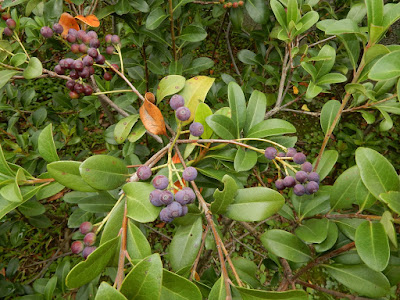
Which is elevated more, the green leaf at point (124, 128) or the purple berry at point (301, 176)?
the purple berry at point (301, 176)

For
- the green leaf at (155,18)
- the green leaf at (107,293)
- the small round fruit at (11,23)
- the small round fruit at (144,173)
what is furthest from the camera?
the green leaf at (155,18)

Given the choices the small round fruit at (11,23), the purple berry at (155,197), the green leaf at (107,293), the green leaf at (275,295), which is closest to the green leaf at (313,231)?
the green leaf at (275,295)

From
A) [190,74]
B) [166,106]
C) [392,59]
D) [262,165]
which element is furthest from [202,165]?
[166,106]

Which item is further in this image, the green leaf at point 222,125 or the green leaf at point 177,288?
the green leaf at point 222,125

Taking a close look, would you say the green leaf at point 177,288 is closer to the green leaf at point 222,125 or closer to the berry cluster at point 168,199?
the berry cluster at point 168,199

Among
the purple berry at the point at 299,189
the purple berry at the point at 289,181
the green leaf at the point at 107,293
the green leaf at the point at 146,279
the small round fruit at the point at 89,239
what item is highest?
the green leaf at the point at 107,293

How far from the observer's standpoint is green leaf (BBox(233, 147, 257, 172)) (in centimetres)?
84

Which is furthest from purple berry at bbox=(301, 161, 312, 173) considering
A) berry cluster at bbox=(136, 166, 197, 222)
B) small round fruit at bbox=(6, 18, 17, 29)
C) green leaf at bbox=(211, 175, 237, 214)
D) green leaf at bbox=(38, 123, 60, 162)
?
small round fruit at bbox=(6, 18, 17, 29)

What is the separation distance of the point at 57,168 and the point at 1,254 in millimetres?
2124

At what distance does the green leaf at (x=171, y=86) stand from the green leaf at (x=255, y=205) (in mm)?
397

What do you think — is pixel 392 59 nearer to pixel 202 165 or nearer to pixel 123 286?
pixel 202 165

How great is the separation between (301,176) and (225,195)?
0.25 metres

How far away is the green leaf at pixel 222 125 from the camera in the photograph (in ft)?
2.84

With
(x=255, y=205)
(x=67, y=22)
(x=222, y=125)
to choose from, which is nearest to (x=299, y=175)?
(x=255, y=205)
